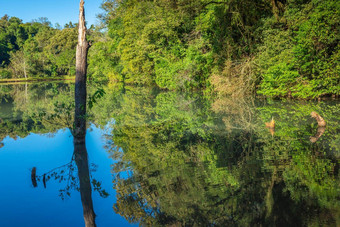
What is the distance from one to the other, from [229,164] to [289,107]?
7483 mm

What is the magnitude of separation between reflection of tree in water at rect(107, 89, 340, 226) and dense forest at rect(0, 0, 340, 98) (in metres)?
4.30

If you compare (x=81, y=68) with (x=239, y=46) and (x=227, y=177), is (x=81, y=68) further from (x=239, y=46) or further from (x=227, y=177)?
(x=239, y=46)

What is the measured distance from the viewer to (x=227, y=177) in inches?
189

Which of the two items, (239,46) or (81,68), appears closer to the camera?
(81,68)

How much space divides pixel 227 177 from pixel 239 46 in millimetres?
14639

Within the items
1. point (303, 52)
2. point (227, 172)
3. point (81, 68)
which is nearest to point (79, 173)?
point (227, 172)

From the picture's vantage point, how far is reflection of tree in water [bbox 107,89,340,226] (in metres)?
3.60

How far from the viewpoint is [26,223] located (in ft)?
12.4

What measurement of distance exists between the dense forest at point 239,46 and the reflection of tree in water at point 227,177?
430 centimetres

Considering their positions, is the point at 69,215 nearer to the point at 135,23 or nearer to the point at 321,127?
the point at 321,127

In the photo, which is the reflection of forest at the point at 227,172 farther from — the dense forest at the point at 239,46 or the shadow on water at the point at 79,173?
the dense forest at the point at 239,46

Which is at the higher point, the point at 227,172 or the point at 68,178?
the point at 68,178

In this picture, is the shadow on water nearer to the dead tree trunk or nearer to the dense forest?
the dead tree trunk

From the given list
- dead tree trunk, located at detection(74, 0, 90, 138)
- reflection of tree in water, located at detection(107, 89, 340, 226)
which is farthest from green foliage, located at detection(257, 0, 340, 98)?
dead tree trunk, located at detection(74, 0, 90, 138)
